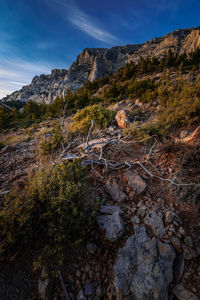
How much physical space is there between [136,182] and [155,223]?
0.76 meters

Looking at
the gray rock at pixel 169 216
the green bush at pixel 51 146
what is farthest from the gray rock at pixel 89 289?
the green bush at pixel 51 146

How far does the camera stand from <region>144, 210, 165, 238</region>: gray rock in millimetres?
1653

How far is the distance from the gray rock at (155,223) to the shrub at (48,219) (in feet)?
2.73

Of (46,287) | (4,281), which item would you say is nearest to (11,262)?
(4,281)

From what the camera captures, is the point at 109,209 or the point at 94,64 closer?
the point at 109,209

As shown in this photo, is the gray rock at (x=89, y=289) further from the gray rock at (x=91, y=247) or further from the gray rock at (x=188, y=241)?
the gray rock at (x=188, y=241)

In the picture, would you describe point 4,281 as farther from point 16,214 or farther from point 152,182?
point 152,182

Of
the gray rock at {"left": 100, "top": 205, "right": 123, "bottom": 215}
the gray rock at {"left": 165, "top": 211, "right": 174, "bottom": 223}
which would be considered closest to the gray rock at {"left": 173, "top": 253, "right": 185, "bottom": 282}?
the gray rock at {"left": 165, "top": 211, "right": 174, "bottom": 223}

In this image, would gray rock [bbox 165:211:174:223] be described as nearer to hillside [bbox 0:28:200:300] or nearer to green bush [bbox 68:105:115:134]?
hillside [bbox 0:28:200:300]

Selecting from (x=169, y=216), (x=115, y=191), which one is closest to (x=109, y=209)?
(x=115, y=191)

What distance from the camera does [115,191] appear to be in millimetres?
2297

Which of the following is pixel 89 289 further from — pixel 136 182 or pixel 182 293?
pixel 136 182

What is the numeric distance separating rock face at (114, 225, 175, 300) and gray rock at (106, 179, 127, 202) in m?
0.64

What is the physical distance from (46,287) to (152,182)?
2.13 m
